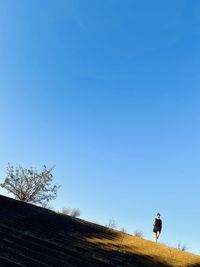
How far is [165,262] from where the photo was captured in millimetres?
8180

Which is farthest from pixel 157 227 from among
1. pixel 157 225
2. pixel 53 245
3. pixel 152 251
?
pixel 53 245

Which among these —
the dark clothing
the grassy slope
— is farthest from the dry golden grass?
the dark clothing

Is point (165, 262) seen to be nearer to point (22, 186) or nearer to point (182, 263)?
point (182, 263)

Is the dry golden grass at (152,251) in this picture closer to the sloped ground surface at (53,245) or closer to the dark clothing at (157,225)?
the sloped ground surface at (53,245)

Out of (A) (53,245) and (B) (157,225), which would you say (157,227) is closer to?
(B) (157,225)

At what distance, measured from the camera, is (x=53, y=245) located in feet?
22.6

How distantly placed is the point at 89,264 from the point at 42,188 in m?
34.5

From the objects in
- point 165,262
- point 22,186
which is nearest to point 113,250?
point 165,262

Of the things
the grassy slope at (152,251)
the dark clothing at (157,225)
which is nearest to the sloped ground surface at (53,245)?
the grassy slope at (152,251)

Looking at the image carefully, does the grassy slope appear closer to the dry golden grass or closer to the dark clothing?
the dry golden grass

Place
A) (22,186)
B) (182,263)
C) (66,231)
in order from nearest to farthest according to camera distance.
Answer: (182,263) < (66,231) < (22,186)

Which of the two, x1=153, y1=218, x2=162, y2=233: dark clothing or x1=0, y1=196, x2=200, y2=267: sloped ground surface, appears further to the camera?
x1=153, y1=218, x2=162, y2=233: dark clothing

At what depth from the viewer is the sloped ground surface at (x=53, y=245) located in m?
5.59

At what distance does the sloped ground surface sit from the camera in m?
5.59
